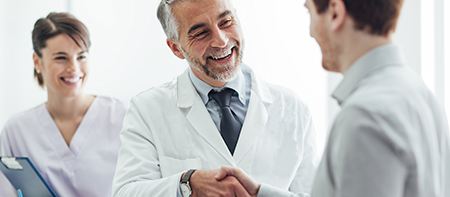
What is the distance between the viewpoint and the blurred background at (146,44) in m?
1.97

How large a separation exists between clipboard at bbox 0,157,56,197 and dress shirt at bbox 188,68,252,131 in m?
0.77

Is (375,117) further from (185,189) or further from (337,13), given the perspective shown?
(185,189)

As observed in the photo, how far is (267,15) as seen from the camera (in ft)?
8.30

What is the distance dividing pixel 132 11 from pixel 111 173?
111cm

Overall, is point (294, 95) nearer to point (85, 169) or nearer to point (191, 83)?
point (191, 83)

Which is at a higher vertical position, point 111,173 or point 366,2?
point 366,2

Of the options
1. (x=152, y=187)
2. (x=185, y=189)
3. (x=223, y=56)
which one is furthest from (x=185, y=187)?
(x=223, y=56)

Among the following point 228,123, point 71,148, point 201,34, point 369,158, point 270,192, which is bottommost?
point 71,148

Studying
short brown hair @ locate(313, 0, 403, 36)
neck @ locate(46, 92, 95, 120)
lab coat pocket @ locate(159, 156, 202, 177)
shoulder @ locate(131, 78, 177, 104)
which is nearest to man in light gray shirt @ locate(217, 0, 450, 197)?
short brown hair @ locate(313, 0, 403, 36)

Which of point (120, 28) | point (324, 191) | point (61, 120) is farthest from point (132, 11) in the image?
point (324, 191)

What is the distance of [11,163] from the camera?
1.50m

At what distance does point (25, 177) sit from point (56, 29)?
2.53 ft

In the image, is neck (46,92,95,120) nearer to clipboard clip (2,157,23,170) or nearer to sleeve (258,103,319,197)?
clipboard clip (2,157,23,170)

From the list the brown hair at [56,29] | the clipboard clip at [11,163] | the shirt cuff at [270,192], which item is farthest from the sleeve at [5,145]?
the shirt cuff at [270,192]
